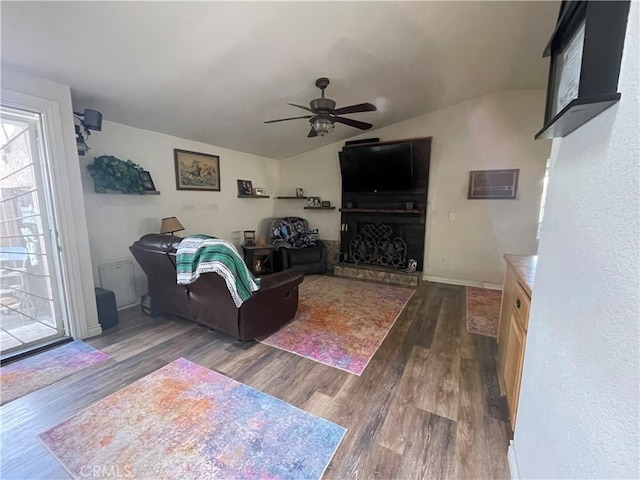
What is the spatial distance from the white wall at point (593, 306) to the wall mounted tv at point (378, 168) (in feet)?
11.4

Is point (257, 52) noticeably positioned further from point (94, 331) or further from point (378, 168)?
point (94, 331)

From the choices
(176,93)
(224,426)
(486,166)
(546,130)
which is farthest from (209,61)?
(486,166)

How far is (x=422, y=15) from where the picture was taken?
84.1 inches

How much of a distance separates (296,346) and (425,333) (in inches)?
52.9

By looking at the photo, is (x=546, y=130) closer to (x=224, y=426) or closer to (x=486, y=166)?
(x=224, y=426)

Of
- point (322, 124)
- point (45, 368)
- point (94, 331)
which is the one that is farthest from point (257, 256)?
point (45, 368)

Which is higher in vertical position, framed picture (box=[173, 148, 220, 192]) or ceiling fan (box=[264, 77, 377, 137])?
ceiling fan (box=[264, 77, 377, 137])

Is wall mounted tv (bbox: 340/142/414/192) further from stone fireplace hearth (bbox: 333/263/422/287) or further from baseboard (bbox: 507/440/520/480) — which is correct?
baseboard (bbox: 507/440/520/480)

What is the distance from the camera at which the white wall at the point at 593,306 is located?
56cm

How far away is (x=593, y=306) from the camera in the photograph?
2.34ft

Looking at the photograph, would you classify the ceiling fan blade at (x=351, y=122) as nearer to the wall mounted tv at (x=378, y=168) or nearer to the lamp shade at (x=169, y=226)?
the wall mounted tv at (x=378, y=168)

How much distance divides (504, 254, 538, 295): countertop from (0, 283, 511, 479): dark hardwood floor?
887mm

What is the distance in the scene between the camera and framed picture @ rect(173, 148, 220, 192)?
13.0ft

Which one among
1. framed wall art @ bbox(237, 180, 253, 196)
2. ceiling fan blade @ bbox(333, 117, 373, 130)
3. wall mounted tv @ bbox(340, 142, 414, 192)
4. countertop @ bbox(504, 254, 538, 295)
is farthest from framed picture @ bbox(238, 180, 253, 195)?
countertop @ bbox(504, 254, 538, 295)
